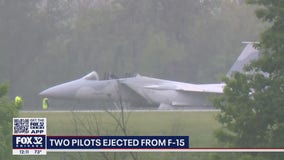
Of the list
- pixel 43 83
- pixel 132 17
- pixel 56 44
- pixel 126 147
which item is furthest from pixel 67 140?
pixel 132 17

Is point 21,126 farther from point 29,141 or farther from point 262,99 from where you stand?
point 262,99

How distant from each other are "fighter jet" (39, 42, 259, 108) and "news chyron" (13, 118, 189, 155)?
2312 cm

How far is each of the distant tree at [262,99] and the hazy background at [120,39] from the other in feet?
90.1

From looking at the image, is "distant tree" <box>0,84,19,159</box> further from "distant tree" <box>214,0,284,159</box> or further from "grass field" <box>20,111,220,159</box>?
"distant tree" <box>214,0,284,159</box>

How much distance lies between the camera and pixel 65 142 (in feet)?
27.6

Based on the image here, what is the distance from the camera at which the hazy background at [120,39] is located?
4012 cm

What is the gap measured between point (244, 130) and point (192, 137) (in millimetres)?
5244

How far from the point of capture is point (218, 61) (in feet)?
140

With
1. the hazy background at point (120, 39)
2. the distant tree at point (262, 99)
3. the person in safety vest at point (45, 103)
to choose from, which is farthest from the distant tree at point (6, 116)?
the hazy background at point (120, 39)

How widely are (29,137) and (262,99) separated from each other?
2705 mm

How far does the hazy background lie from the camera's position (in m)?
40.1

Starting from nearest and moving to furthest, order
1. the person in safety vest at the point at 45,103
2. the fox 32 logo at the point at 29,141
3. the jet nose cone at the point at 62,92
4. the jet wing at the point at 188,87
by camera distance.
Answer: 1. the fox 32 logo at the point at 29,141
2. the jet nose cone at the point at 62,92
3. the jet wing at the point at 188,87
4. the person in safety vest at the point at 45,103

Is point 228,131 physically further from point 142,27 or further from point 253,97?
point 142,27

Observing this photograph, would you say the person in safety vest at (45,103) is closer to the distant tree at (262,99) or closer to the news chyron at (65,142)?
the distant tree at (262,99)
